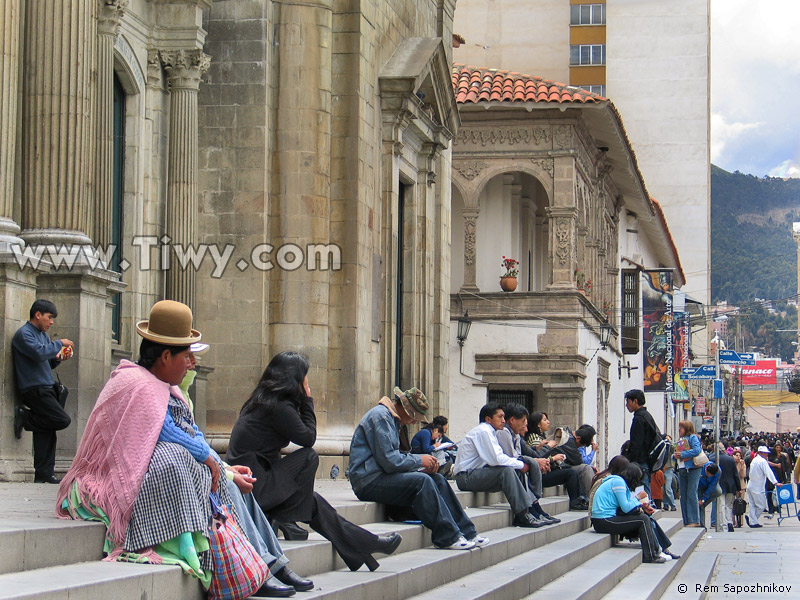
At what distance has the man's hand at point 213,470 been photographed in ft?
22.2

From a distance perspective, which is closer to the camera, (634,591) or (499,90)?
(634,591)

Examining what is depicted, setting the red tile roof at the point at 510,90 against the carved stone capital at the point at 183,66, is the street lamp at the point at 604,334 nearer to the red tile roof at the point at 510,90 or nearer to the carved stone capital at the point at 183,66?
the red tile roof at the point at 510,90

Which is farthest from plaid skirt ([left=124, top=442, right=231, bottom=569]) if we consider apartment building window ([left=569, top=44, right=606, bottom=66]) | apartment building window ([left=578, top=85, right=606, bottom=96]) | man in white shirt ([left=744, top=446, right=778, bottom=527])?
apartment building window ([left=578, top=85, right=606, bottom=96])

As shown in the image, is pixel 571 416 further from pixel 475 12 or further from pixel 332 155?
pixel 475 12

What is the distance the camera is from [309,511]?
8.64 meters

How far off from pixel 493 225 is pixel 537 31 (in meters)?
28.8

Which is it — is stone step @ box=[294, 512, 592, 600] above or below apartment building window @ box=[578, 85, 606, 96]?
below

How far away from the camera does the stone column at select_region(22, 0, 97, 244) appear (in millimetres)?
11383

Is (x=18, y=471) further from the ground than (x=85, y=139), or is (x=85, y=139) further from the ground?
(x=85, y=139)

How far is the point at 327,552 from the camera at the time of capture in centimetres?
874

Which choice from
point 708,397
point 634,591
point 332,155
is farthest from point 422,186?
point 708,397

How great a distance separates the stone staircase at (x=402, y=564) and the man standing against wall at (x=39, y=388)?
1.78 feet

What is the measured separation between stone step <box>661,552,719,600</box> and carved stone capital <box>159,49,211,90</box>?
7438 mm

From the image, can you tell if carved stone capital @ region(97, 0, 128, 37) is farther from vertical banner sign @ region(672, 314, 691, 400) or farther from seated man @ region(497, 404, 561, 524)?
vertical banner sign @ region(672, 314, 691, 400)
